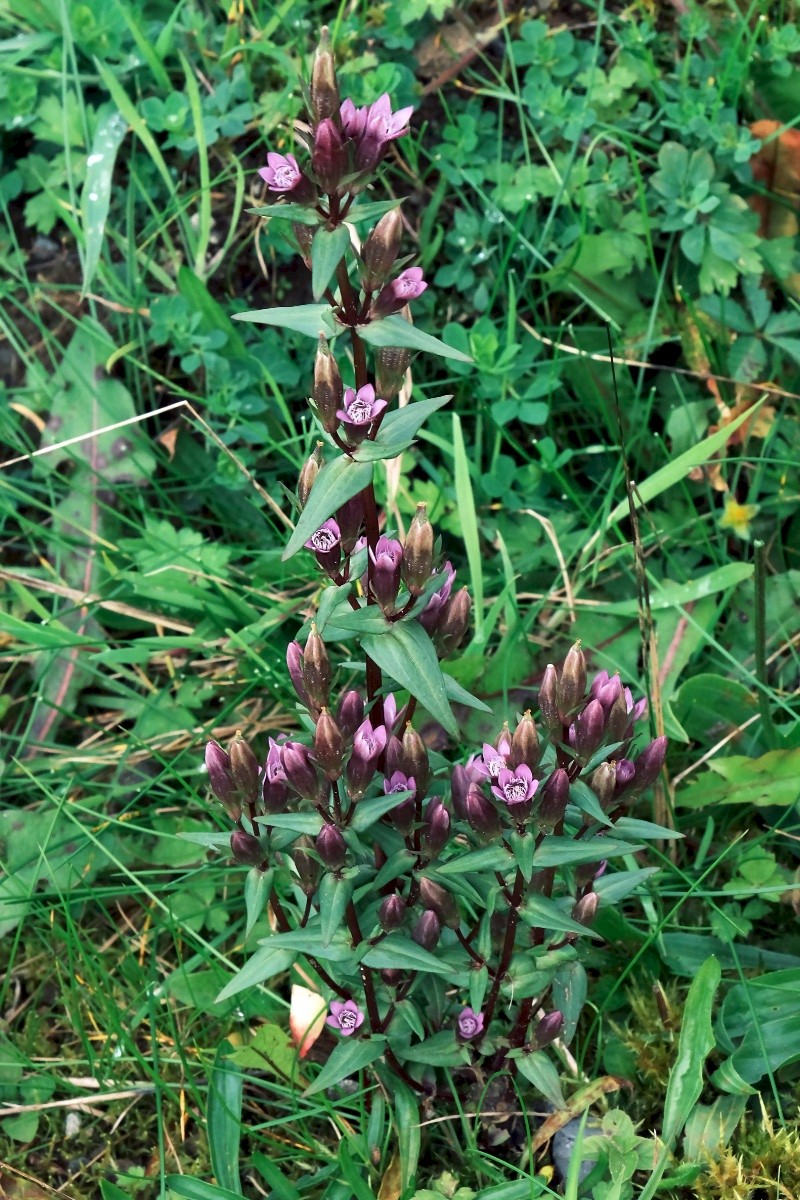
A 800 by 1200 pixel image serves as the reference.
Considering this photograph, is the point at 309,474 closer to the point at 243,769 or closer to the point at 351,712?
the point at 351,712

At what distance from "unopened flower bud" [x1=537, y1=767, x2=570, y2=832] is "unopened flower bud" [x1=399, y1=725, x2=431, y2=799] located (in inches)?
8.5

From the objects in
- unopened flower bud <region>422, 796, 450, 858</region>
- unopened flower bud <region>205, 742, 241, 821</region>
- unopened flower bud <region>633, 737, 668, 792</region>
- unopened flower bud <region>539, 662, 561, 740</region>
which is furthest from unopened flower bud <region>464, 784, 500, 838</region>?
unopened flower bud <region>205, 742, 241, 821</region>

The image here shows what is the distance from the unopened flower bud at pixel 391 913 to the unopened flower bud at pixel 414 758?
196 millimetres

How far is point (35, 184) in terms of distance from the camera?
3.60 m

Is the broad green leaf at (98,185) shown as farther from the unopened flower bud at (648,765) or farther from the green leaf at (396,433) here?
the unopened flower bud at (648,765)

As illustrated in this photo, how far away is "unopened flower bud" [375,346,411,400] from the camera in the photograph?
188 centimetres

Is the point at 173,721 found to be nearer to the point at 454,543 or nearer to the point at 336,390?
the point at 454,543

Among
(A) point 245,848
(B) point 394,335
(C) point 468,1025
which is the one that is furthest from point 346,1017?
(B) point 394,335

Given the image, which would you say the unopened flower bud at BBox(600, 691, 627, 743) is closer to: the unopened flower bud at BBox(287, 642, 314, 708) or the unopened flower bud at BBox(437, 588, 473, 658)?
the unopened flower bud at BBox(437, 588, 473, 658)

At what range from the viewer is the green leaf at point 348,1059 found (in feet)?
7.18

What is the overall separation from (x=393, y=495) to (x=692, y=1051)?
1.43 m

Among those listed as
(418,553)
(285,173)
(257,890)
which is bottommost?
(257,890)

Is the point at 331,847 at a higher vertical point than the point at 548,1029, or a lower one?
higher

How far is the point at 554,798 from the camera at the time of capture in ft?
6.27
